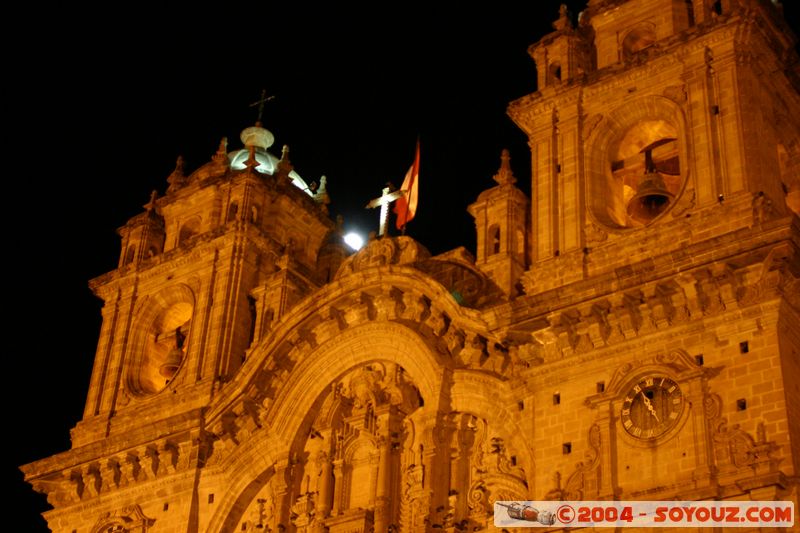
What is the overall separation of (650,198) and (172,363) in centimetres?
1176

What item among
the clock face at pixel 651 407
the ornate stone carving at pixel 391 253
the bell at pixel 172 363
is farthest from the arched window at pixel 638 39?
the bell at pixel 172 363

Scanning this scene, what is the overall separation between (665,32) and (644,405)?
779 centimetres

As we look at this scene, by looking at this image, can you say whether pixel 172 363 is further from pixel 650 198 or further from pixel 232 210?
pixel 650 198

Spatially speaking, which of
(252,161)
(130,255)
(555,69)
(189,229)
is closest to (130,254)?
(130,255)

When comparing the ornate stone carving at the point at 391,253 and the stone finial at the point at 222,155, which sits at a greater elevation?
the stone finial at the point at 222,155

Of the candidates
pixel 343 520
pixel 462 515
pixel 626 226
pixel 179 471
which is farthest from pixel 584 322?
pixel 179 471

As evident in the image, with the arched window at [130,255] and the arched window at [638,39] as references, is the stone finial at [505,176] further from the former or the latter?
the arched window at [130,255]

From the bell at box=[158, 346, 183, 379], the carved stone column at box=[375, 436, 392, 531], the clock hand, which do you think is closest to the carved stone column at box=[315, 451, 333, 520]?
the carved stone column at box=[375, 436, 392, 531]

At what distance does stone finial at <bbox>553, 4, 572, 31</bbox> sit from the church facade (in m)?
0.04

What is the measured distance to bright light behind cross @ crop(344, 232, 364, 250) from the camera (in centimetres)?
3294

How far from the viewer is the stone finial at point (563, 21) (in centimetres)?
2625

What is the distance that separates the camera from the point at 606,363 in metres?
21.4

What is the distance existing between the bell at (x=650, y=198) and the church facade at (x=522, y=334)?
5 centimetres

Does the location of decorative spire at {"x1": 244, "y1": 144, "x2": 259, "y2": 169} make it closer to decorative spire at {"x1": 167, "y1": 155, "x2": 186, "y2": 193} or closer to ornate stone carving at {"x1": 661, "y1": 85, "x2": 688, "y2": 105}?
decorative spire at {"x1": 167, "y1": 155, "x2": 186, "y2": 193}
